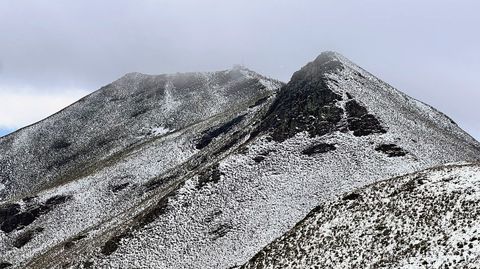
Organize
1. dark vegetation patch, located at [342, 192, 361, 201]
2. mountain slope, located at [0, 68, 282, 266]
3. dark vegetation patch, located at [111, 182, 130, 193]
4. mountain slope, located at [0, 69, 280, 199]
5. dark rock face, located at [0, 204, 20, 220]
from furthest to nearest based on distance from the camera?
mountain slope, located at [0, 69, 280, 199]
dark rock face, located at [0, 204, 20, 220]
dark vegetation patch, located at [111, 182, 130, 193]
mountain slope, located at [0, 68, 282, 266]
dark vegetation patch, located at [342, 192, 361, 201]

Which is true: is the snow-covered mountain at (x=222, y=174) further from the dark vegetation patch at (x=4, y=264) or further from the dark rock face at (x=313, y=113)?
the dark vegetation patch at (x=4, y=264)

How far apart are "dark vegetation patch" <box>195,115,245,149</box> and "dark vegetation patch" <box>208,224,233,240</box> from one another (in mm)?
35917

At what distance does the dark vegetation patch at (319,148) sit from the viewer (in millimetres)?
57644

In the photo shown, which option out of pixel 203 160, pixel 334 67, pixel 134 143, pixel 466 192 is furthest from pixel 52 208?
pixel 466 192

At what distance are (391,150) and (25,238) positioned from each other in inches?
1851

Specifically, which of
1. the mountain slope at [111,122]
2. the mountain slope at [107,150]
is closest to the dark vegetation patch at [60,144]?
the mountain slope at [111,122]

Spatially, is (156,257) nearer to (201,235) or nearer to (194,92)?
(201,235)

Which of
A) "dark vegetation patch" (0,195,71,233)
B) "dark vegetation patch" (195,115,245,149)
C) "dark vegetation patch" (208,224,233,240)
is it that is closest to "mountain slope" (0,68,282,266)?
"dark vegetation patch" (0,195,71,233)

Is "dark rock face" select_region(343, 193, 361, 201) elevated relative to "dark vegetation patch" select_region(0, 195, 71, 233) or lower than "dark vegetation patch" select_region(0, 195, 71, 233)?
elevated

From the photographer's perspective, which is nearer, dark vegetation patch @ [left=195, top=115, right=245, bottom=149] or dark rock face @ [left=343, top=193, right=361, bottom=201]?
dark rock face @ [left=343, top=193, right=361, bottom=201]

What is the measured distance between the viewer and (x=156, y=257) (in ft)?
153

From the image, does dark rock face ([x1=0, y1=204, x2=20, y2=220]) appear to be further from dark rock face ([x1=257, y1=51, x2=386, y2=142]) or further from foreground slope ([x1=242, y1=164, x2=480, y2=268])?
foreground slope ([x1=242, y1=164, x2=480, y2=268])

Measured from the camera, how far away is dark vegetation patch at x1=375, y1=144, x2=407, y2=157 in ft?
180

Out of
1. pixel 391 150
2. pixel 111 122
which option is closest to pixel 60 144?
pixel 111 122
